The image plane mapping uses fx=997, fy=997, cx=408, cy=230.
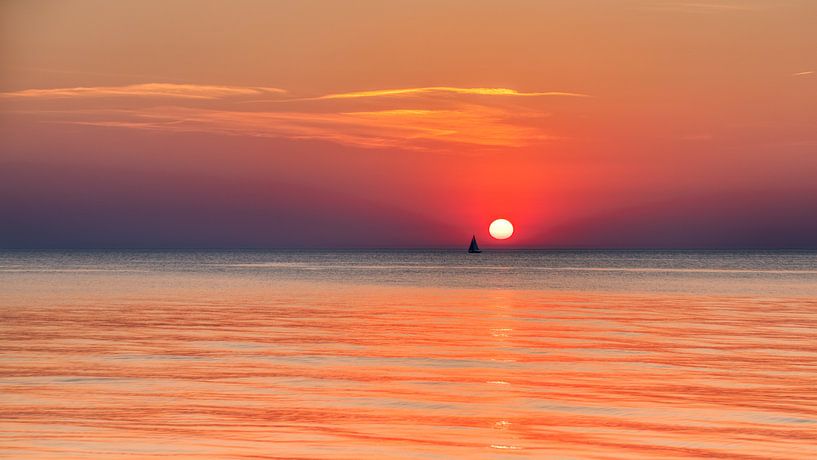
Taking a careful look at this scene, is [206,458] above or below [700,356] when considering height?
below

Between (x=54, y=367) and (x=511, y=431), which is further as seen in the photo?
(x=54, y=367)

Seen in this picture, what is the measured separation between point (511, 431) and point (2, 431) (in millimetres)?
7413

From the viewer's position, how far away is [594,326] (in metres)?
33.7

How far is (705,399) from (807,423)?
250cm

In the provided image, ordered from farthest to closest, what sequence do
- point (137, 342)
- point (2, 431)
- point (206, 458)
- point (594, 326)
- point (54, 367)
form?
1. point (594, 326)
2. point (137, 342)
3. point (54, 367)
4. point (2, 431)
5. point (206, 458)

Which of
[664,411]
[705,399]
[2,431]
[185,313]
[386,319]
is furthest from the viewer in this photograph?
[185,313]

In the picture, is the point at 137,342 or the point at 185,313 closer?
the point at 137,342

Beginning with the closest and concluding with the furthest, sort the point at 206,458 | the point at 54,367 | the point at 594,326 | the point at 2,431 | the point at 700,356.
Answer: the point at 206,458 < the point at 2,431 < the point at 54,367 < the point at 700,356 < the point at 594,326

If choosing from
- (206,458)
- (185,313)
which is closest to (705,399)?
(206,458)

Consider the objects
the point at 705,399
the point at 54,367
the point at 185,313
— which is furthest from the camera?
the point at 185,313

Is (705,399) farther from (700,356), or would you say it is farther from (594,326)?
(594,326)

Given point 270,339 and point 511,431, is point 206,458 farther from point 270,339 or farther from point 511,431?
point 270,339

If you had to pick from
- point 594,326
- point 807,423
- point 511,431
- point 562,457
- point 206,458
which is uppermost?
point 594,326

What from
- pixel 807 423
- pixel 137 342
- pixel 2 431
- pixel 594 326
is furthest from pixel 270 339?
pixel 807 423
